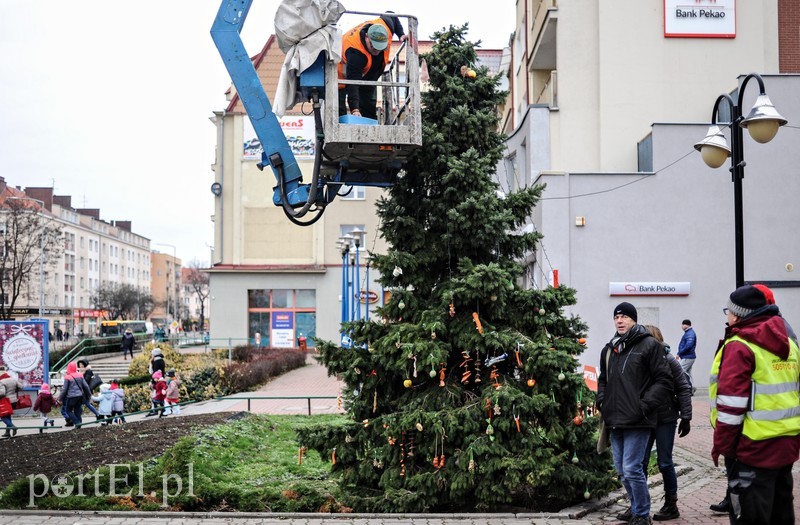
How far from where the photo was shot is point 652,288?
22.1 m

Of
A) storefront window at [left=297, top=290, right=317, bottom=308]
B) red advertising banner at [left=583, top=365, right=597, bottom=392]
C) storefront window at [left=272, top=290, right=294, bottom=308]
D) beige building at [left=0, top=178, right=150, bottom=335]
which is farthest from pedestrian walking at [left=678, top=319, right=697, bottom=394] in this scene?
beige building at [left=0, top=178, right=150, bottom=335]

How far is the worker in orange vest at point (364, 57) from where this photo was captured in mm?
9945

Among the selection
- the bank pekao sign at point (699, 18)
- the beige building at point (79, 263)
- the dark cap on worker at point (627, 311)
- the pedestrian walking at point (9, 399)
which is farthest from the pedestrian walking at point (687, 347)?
the beige building at point (79, 263)

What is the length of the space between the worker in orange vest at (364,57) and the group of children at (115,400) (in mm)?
11289

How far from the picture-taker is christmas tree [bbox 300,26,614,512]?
A: 8.45 meters

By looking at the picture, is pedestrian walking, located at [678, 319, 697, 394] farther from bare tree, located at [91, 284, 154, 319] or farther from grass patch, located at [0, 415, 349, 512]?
bare tree, located at [91, 284, 154, 319]

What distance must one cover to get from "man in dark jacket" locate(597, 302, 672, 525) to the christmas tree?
956 mm

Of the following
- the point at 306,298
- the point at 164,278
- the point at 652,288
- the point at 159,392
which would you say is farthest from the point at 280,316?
the point at 164,278

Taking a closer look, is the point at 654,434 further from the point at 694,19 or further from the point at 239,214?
the point at 239,214

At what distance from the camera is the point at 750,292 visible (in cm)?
586

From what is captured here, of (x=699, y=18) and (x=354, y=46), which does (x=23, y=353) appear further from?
(x=699, y=18)

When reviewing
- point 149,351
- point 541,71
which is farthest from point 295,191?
point 149,351

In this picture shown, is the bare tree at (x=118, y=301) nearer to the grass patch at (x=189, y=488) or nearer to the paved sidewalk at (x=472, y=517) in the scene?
the grass patch at (x=189, y=488)

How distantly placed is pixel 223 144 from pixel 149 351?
18230 mm
